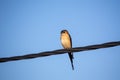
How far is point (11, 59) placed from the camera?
3.28 meters

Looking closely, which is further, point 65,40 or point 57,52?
point 65,40

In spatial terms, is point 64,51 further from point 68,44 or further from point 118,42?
point 68,44

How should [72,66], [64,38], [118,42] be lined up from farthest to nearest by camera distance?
1. [64,38]
2. [72,66]
3. [118,42]

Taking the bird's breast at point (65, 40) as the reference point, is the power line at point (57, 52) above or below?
below

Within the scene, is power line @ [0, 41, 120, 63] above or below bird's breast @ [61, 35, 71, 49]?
below

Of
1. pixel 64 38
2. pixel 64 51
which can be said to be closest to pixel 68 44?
pixel 64 38

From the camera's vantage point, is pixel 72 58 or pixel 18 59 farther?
pixel 72 58

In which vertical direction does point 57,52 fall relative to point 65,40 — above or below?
below

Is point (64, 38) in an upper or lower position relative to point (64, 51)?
upper

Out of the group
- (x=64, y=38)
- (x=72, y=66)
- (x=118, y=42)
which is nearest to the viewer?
(x=118, y=42)

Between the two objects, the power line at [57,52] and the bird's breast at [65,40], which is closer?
the power line at [57,52]

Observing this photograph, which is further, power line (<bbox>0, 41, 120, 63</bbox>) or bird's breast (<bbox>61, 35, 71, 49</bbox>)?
bird's breast (<bbox>61, 35, 71, 49</bbox>)

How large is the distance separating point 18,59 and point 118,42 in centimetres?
165

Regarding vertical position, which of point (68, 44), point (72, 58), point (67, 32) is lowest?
point (72, 58)
